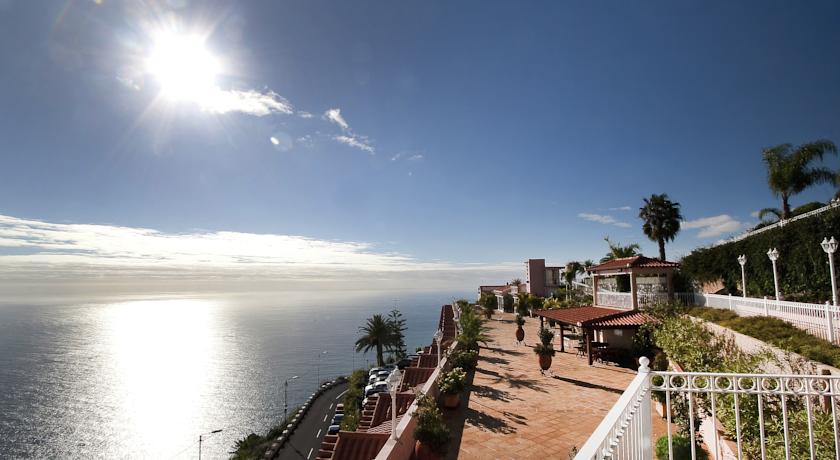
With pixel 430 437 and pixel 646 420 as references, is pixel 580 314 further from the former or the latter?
pixel 646 420

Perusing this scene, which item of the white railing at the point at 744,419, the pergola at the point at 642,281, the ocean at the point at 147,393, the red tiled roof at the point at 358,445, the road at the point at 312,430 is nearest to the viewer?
the white railing at the point at 744,419

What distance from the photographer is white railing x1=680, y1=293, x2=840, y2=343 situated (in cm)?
985

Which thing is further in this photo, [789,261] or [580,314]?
[580,314]

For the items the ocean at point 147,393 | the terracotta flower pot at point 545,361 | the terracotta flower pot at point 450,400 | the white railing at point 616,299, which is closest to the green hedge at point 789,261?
the white railing at point 616,299

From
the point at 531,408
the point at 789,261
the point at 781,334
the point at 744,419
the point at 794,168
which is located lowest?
the point at 531,408

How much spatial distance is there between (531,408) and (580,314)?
9707 mm

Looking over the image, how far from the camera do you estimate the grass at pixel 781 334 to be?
8359 millimetres

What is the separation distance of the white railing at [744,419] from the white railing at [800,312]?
6412 mm

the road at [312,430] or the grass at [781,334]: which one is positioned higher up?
the grass at [781,334]

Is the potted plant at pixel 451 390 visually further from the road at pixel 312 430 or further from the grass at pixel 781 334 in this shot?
the road at pixel 312 430

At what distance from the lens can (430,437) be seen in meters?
8.02

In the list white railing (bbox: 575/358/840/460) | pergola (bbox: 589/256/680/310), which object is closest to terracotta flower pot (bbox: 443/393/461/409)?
white railing (bbox: 575/358/840/460)

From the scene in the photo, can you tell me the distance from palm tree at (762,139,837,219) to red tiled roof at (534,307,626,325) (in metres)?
15.9

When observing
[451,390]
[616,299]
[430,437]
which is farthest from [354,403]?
[430,437]
